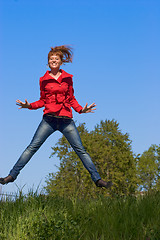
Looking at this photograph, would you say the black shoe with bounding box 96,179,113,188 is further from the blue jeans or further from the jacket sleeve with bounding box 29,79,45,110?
the jacket sleeve with bounding box 29,79,45,110

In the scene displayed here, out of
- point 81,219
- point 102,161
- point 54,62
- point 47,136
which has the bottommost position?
point 81,219

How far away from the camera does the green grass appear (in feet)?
17.7

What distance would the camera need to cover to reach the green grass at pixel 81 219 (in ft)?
17.7

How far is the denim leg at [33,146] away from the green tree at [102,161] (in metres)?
16.9

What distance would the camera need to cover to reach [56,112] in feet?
24.7

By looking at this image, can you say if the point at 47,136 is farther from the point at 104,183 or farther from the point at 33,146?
the point at 104,183

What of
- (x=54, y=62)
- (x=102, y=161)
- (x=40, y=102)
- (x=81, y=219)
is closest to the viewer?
(x=81, y=219)

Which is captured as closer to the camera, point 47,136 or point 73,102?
point 47,136

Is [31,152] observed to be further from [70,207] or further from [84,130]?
[84,130]

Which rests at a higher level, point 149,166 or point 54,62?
point 149,166

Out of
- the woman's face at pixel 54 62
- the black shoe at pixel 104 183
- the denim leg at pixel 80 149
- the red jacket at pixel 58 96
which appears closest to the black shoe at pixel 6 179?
the denim leg at pixel 80 149

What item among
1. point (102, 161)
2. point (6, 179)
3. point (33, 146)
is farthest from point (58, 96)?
point (102, 161)

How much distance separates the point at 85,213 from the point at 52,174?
20.2 m

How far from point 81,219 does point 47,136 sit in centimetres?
225
